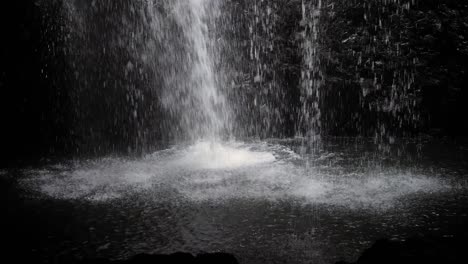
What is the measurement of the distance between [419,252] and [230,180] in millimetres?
4354

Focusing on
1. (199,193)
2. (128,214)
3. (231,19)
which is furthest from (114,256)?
(231,19)

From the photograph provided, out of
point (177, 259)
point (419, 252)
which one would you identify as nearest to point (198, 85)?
point (177, 259)

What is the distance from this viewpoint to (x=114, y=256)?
4195 mm

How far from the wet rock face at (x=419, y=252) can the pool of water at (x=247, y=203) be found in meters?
0.96

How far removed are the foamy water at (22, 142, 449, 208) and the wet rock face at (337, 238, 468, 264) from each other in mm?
2406

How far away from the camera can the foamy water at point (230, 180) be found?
610 centimetres

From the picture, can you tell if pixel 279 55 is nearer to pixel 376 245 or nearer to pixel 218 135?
pixel 218 135

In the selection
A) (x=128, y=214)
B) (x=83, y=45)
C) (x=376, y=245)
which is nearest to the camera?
(x=376, y=245)

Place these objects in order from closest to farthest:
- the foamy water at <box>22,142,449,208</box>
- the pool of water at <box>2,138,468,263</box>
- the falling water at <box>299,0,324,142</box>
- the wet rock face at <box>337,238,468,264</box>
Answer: the wet rock face at <box>337,238,468,264</box> → the pool of water at <box>2,138,468,263</box> → the foamy water at <box>22,142,449,208</box> → the falling water at <box>299,0,324,142</box>

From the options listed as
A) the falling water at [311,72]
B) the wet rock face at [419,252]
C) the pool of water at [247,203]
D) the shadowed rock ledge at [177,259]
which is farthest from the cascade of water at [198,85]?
the wet rock face at [419,252]

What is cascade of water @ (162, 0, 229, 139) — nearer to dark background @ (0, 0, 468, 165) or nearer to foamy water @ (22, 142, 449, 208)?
dark background @ (0, 0, 468, 165)

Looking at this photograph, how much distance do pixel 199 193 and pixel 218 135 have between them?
7.33 meters

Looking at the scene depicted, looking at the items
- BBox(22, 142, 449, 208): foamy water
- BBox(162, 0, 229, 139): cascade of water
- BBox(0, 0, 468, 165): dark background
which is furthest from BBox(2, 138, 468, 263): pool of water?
BBox(162, 0, 229, 139): cascade of water

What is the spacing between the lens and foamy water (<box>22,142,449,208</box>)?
610 centimetres
